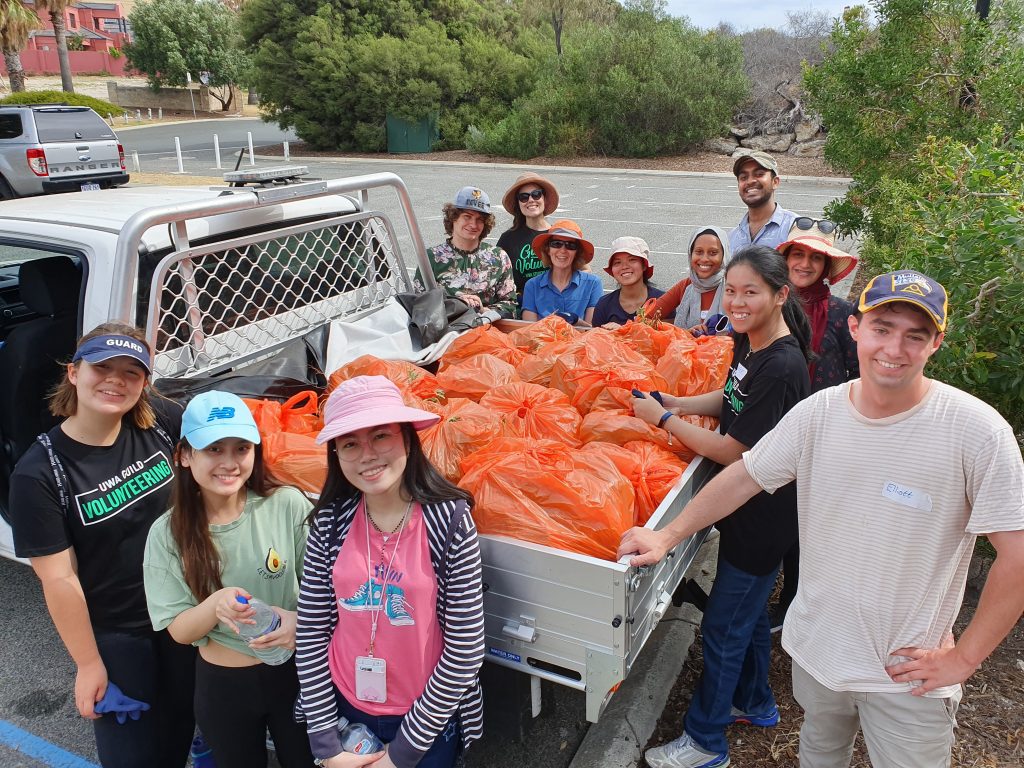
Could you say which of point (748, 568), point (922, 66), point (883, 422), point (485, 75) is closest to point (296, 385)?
point (748, 568)

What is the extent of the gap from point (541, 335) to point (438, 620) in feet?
6.44

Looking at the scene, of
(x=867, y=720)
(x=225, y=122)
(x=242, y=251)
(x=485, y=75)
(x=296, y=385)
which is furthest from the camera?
(x=225, y=122)

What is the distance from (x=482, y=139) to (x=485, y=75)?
185 inches

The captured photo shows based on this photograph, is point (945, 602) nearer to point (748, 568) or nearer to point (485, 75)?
point (748, 568)

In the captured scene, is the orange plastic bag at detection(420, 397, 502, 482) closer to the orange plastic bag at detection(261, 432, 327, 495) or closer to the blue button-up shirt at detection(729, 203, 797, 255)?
the orange plastic bag at detection(261, 432, 327, 495)

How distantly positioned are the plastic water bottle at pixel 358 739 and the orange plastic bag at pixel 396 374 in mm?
1435

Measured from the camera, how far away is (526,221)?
5496 millimetres

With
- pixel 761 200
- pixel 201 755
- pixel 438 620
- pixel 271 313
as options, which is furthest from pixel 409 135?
pixel 438 620

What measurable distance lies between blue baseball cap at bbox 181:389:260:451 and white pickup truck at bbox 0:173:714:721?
77cm

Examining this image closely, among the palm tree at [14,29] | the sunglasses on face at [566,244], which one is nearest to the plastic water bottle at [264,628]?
the sunglasses on face at [566,244]

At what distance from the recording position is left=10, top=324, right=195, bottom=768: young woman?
2217mm

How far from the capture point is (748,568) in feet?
8.53

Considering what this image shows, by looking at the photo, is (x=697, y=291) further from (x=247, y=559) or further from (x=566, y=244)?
(x=247, y=559)

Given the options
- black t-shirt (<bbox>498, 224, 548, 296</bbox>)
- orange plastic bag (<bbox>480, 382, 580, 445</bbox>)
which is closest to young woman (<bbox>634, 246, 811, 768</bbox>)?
orange plastic bag (<bbox>480, 382, 580, 445</bbox>)
